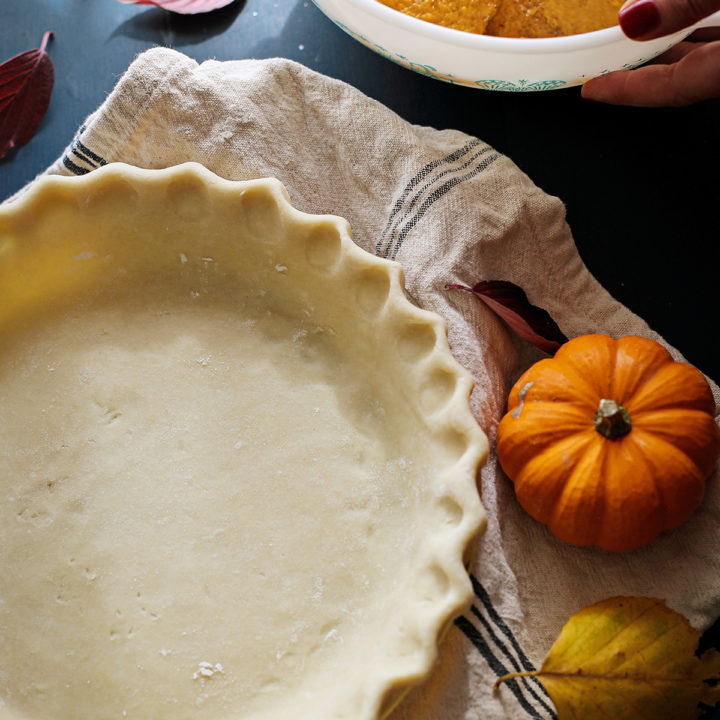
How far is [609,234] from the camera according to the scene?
155 centimetres

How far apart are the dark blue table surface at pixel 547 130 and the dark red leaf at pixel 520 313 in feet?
0.63

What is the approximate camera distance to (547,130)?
5.19 ft

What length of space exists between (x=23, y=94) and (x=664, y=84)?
1196 mm

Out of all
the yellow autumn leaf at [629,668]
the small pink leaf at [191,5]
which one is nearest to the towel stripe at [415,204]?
the small pink leaf at [191,5]

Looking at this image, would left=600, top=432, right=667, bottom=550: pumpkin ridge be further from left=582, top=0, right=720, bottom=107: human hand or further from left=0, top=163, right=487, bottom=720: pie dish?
left=582, top=0, right=720, bottom=107: human hand

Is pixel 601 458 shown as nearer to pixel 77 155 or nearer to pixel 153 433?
pixel 153 433

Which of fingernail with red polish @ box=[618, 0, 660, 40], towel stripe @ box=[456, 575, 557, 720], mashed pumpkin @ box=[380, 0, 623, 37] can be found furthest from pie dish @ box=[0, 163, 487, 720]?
fingernail with red polish @ box=[618, 0, 660, 40]

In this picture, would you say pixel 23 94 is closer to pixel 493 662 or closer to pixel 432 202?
pixel 432 202

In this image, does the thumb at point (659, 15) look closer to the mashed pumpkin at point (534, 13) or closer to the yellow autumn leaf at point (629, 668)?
the mashed pumpkin at point (534, 13)

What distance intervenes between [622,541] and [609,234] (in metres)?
0.58

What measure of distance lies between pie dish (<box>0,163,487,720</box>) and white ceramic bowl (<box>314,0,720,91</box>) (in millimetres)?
302

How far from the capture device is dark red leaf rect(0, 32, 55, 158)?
1.59 m

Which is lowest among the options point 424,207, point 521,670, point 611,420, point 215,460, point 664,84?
point 521,670

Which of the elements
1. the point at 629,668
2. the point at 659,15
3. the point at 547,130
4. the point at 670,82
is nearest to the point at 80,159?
the point at 547,130
